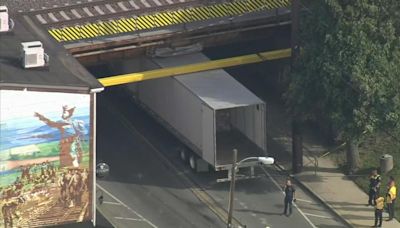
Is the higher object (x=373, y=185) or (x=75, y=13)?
(x=75, y=13)

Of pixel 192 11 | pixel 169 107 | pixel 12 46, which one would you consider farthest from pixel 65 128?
pixel 192 11

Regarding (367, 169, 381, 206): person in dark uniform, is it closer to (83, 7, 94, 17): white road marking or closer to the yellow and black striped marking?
the yellow and black striped marking

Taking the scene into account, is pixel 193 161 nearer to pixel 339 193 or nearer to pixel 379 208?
pixel 339 193

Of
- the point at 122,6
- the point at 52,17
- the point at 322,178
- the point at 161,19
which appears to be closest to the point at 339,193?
the point at 322,178

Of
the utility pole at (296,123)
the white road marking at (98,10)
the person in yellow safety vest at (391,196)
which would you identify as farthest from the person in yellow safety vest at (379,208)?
the white road marking at (98,10)

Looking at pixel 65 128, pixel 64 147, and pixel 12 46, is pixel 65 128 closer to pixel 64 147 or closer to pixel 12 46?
pixel 64 147
